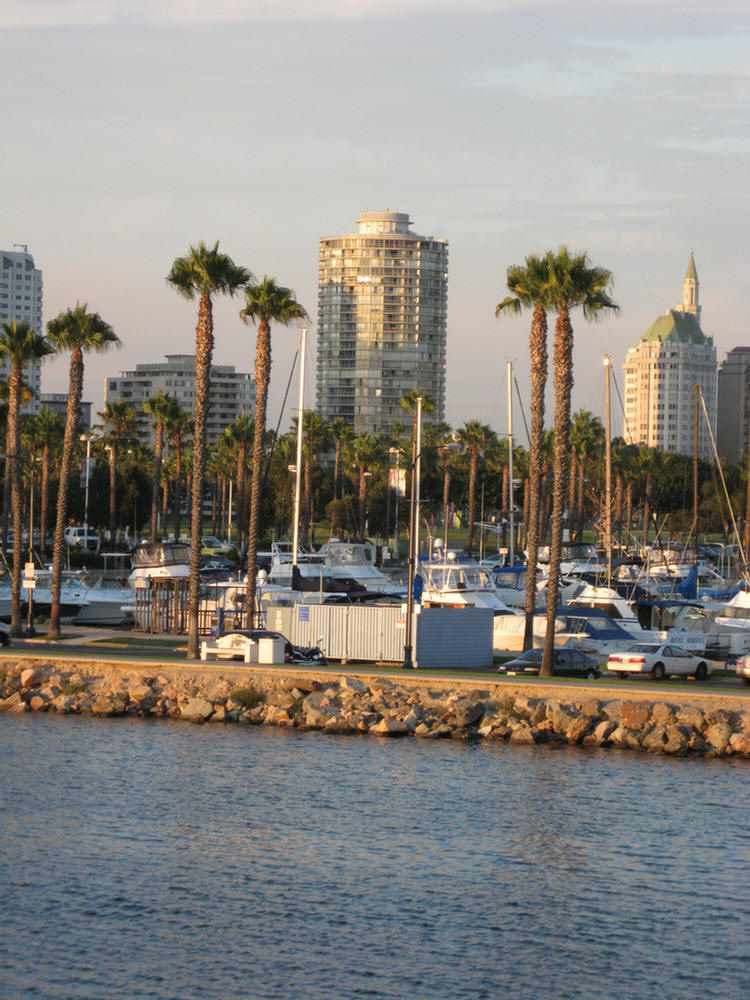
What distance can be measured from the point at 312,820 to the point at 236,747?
29.2 ft

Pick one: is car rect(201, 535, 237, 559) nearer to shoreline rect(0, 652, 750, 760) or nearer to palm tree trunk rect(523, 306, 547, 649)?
palm tree trunk rect(523, 306, 547, 649)

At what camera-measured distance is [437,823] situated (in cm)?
2981

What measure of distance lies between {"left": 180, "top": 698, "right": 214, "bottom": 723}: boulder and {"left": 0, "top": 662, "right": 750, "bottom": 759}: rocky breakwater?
0.03 metres

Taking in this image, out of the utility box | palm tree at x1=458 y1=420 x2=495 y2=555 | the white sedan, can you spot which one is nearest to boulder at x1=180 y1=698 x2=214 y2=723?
the utility box

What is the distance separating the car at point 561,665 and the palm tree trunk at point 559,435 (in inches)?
28.3

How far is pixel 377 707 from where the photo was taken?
4194cm

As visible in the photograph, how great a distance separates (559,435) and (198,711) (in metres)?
15.8

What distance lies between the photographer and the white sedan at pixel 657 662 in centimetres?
4697

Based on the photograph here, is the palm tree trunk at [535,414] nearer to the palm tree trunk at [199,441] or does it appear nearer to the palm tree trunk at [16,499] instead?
the palm tree trunk at [199,441]

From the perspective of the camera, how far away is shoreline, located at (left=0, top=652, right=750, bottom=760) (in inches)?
1548

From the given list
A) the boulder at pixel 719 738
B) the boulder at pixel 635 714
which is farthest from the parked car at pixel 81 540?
the boulder at pixel 719 738

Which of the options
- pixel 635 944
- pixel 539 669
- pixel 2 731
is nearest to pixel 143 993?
pixel 635 944

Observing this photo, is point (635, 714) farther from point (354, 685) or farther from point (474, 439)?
point (474, 439)

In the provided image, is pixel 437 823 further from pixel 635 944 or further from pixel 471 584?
pixel 471 584
